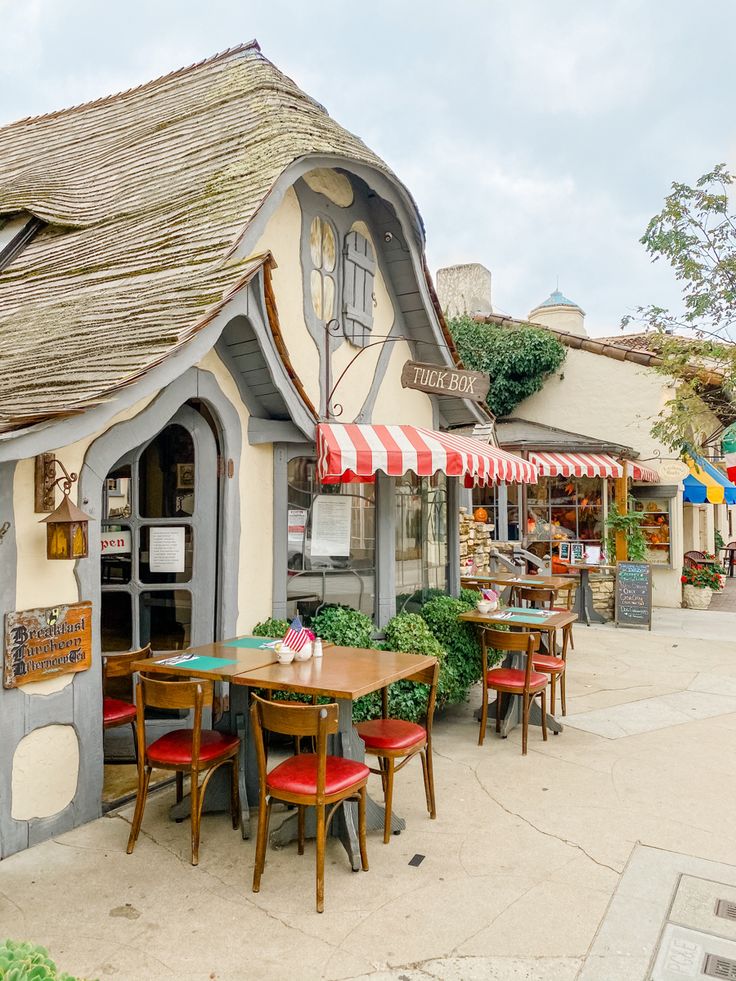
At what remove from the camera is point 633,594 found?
12250 millimetres

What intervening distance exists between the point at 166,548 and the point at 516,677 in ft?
10.4

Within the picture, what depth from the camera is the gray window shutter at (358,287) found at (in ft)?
23.0

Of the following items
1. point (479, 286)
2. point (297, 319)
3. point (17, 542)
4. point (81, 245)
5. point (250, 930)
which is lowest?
point (250, 930)

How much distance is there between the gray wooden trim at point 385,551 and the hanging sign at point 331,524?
1.19 ft

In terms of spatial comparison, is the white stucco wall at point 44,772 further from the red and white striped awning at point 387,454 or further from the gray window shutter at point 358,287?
the gray window shutter at point 358,287

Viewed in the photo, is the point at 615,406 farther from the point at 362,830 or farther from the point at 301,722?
the point at 301,722

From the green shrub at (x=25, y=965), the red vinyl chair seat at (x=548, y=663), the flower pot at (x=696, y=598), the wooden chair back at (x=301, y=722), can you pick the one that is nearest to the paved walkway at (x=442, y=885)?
the wooden chair back at (x=301, y=722)

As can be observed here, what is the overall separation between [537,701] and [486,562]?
549cm

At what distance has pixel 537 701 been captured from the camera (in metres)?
7.17

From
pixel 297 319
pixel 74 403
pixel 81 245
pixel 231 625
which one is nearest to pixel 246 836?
pixel 231 625

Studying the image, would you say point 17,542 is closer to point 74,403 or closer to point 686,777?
point 74,403

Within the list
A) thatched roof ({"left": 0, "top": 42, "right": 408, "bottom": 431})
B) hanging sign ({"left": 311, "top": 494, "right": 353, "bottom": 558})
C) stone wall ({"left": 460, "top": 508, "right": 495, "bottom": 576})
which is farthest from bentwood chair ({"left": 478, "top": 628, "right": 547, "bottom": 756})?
stone wall ({"left": 460, "top": 508, "right": 495, "bottom": 576})

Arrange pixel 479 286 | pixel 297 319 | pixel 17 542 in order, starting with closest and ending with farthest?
1. pixel 17 542
2. pixel 297 319
3. pixel 479 286

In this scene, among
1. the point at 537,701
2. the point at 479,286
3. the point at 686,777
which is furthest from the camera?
the point at 479,286
